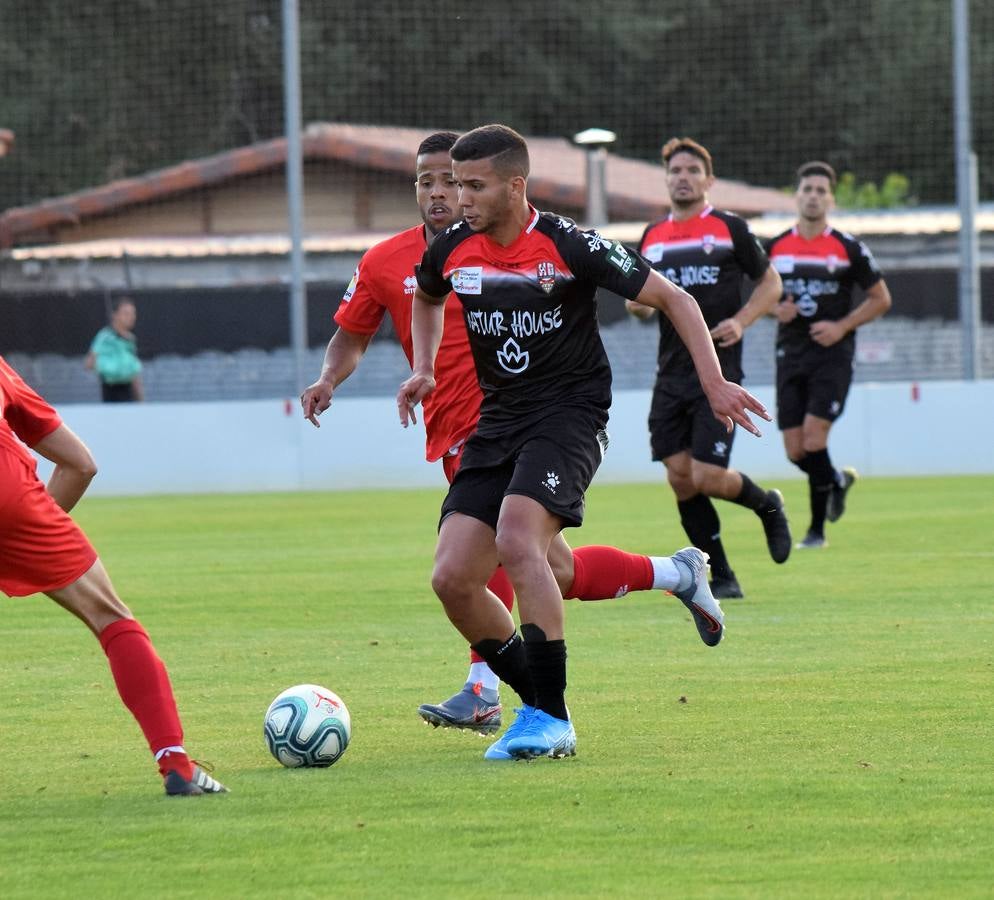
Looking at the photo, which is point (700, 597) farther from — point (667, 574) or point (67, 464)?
point (67, 464)

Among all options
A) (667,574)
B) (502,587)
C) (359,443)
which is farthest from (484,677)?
(359,443)

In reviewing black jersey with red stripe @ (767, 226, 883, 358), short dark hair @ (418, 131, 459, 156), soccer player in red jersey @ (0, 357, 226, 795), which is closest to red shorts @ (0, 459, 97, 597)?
soccer player in red jersey @ (0, 357, 226, 795)

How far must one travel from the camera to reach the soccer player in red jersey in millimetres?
5238

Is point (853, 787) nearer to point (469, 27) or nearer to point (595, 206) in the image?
point (469, 27)

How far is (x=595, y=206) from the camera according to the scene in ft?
98.3

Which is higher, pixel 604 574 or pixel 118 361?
pixel 604 574

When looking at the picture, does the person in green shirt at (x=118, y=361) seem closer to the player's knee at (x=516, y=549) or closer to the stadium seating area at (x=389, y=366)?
the stadium seating area at (x=389, y=366)

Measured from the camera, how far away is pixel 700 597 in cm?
713

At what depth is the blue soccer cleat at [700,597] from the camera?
23.2 ft

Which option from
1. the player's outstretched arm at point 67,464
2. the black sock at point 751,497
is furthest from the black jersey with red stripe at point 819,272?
the player's outstretched arm at point 67,464

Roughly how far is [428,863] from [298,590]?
684 cm

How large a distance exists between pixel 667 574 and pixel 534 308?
118 centimetres

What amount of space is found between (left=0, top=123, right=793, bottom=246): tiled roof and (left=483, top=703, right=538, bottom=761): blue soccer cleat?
21.9 meters

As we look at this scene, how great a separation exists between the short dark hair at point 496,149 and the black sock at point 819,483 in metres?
7.62
